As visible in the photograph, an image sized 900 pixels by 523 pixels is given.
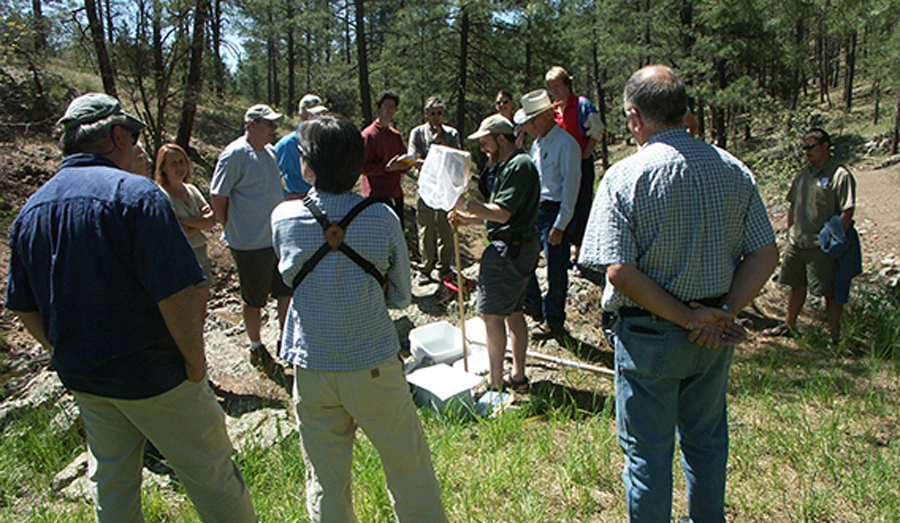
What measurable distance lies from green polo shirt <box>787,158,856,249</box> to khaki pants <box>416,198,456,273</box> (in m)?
Answer: 3.23

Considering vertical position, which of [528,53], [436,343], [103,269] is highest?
[528,53]

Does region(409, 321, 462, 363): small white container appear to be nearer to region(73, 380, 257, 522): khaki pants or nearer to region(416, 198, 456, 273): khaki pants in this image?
region(416, 198, 456, 273): khaki pants

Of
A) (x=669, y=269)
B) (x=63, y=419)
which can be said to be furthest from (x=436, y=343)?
(x=669, y=269)

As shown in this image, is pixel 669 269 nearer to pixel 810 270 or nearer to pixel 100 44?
pixel 810 270

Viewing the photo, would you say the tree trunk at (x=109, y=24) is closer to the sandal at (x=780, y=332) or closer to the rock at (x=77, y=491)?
the rock at (x=77, y=491)

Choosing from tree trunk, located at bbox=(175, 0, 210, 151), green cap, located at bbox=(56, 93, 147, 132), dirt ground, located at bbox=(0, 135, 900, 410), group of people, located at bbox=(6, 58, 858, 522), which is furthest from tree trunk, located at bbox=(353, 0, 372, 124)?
group of people, located at bbox=(6, 58, 858, 522)

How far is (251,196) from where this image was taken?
435 centimetres

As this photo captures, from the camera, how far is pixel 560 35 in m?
20.3

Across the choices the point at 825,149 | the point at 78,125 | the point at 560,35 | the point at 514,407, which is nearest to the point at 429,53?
the point at 560,35

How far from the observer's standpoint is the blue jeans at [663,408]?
2100 millimetres

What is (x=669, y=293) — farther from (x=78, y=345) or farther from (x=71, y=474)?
(x=71, y=474)

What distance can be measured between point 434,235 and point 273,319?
71.4 inches

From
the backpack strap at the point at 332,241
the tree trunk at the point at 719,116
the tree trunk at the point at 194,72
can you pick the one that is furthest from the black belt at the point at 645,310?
A: the tree trunk at the point at 719,116

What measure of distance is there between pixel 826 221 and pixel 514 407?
3423mm
